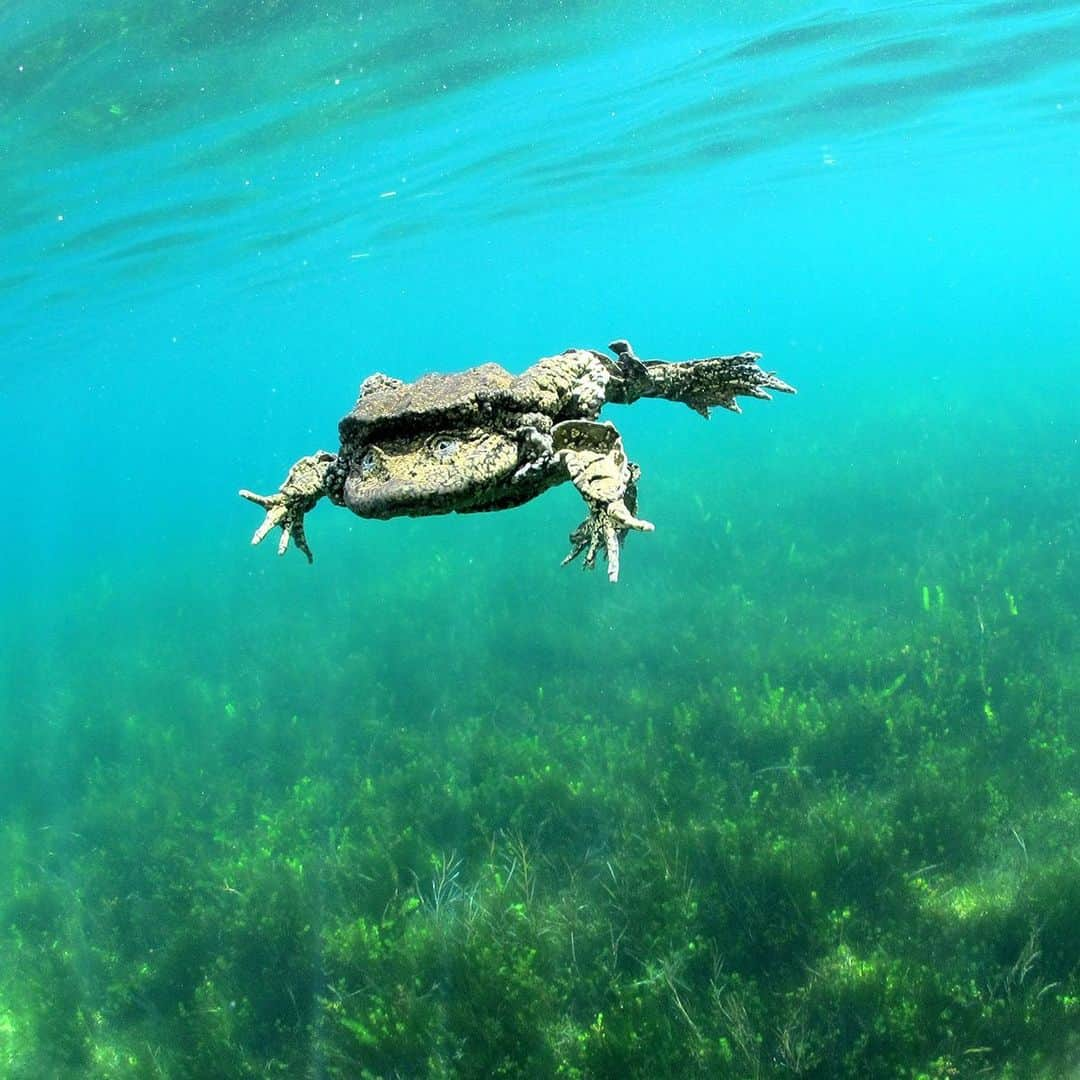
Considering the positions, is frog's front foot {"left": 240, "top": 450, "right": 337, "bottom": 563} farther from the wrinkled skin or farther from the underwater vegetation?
the underwater vegetation

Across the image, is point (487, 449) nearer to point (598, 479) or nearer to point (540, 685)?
point (598, 479)

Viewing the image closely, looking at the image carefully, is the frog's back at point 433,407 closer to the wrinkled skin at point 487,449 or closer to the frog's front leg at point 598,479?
the wrinkled skin at point 487,449

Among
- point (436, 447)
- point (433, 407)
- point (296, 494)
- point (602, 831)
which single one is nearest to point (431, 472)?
point (436, 447)

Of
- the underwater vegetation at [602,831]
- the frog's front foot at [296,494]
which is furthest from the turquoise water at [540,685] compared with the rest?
the frog's front foot at [296,494]

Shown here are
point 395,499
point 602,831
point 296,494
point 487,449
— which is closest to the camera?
point 395,499

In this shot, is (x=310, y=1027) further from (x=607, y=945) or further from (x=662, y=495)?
(x=662, y=495)

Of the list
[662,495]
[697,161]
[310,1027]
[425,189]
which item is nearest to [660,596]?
[662,495]
